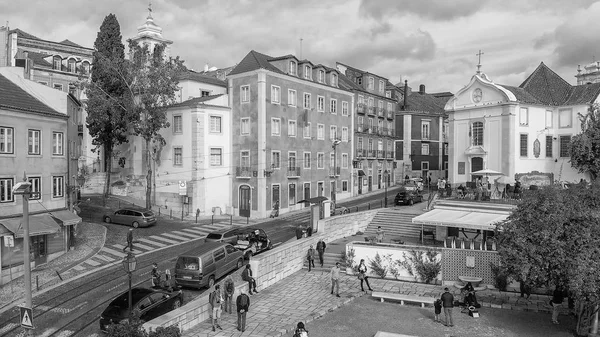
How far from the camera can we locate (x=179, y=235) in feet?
113

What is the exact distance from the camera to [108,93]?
4359 cm

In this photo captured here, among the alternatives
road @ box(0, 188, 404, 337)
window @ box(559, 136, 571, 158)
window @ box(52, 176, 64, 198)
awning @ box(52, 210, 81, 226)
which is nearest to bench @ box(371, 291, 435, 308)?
road @ box(0, 188, 404, 337)

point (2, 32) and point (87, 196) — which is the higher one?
point (2, 32)

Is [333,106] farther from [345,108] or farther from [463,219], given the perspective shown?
[463,219]

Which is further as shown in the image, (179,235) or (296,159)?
(296,159)

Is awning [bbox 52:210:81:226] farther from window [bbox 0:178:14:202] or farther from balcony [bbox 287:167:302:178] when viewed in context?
balcony [bbox 287:167:302:178]

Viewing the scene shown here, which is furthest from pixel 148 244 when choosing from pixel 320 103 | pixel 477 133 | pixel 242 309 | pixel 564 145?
pixel 564 145

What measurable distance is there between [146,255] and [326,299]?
13379 mm

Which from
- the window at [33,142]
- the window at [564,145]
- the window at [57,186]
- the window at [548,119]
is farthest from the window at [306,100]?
the window at [33,142]

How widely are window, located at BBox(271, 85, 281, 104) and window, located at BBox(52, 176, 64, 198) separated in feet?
70.3

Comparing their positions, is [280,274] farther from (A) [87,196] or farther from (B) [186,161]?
(A) [87,196]

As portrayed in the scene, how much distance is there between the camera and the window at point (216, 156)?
4391 centimetres

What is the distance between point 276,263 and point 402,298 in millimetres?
6476

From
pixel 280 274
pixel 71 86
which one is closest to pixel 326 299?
pixel 280 274
